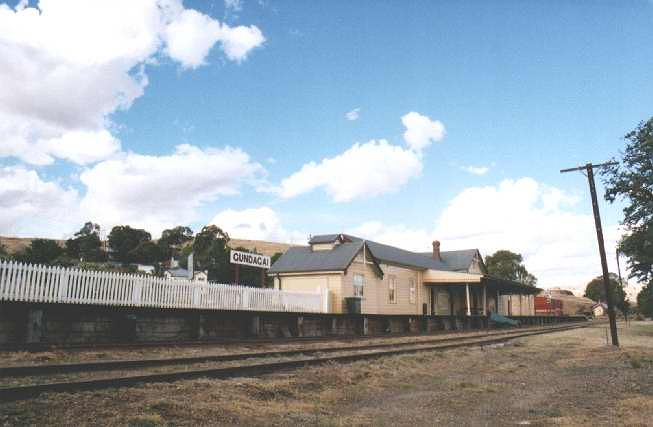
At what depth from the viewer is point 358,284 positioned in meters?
30.0

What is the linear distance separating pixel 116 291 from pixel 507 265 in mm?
87460

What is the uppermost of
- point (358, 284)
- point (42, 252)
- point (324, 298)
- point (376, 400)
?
point (42, 252)

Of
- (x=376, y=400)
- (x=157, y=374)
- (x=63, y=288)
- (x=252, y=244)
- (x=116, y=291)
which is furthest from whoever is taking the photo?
(x=252, y=244)

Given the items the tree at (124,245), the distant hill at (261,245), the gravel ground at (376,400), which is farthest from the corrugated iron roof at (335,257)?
the distant hill at (261,245)

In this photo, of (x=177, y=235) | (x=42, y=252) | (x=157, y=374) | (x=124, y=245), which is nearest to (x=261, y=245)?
(x=177, y=235)

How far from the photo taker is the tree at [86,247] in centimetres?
7500

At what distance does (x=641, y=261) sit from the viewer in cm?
2977

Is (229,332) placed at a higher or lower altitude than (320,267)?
lower

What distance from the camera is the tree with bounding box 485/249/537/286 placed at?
92.0 meters

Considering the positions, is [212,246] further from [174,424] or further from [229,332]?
[174,424]

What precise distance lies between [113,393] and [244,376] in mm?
2581

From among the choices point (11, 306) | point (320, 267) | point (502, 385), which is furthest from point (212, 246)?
point (502, 385)

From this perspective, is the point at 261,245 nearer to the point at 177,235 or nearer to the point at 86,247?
the point at 177,235

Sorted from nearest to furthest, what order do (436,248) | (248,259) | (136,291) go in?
(136,291)
(248,259)
(436,248)
